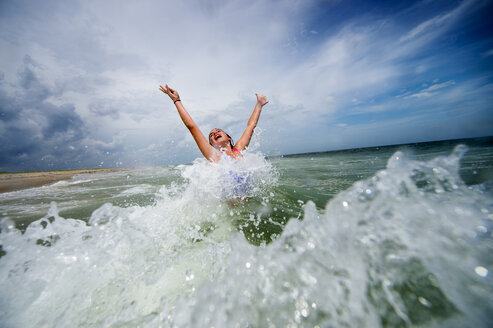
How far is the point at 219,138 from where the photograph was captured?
4266 mm

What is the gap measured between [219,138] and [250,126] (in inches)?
34.8

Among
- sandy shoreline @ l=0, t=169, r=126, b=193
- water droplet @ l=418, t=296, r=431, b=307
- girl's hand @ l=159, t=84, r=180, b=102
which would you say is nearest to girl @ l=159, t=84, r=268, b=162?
girl's hand @ l=159, t=84, r=180, b=102

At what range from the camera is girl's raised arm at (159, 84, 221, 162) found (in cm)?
350

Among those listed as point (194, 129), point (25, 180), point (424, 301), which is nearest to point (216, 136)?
point (194, 129)

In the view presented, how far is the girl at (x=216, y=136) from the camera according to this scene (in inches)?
139

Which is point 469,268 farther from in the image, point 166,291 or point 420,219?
point 166,291

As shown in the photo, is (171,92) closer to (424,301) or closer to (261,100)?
(261,100)

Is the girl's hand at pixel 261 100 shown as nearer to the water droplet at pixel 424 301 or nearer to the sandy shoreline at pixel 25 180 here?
the water droplet at pixel 424 301

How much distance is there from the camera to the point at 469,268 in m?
1.23

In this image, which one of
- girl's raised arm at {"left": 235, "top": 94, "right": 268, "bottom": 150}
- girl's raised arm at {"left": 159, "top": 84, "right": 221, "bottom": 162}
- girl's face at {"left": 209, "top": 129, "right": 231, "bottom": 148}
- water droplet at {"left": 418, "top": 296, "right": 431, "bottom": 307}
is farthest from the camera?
girl's raised arm at {"left": 235, "top": 94, "right": 268, "bottom": 150}

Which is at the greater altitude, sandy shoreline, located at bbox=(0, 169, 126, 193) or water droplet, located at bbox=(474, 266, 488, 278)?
sandy shoreline, located at bbox=(0, 169, 126, 193)

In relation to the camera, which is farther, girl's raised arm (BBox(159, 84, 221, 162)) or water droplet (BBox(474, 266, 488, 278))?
girl's raised arm (BBox(159, 84, 221, 162))

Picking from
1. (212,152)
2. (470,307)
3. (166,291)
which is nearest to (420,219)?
(470,307)

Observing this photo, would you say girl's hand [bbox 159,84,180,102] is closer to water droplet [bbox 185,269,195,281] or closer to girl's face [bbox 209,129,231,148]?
girl's face [bbox 209,129,231,148]
